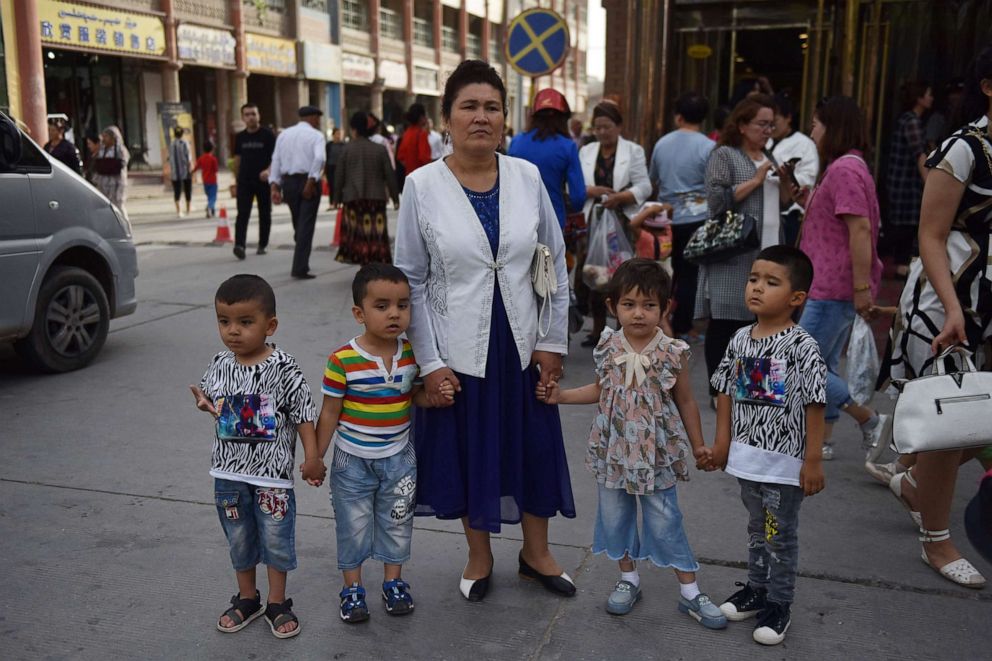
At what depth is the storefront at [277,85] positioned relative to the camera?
29703 mm

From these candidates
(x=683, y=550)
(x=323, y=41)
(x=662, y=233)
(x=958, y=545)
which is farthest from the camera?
(x=323, y=41)

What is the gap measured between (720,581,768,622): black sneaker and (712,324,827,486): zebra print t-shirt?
0.44 m

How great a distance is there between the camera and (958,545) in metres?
3.71

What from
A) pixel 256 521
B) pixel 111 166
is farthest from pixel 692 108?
pixel 111 166

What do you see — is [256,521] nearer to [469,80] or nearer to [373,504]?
[373,504]

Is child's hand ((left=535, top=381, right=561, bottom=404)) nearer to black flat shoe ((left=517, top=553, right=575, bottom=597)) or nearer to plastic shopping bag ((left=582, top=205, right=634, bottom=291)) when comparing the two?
black flat shoe ((left=517, top=553, right=575, bottom=597))

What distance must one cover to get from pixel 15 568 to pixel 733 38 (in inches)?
331

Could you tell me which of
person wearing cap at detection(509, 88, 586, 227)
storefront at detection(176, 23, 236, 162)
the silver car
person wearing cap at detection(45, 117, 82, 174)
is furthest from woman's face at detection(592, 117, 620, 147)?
storefront at detection(176, 23, 236, 162)

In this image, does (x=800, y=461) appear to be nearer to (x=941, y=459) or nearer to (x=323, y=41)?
(x=941, y=459)

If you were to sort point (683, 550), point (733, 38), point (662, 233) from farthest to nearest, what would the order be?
point (733, 38)
point (662, 233)
point (683, 550)

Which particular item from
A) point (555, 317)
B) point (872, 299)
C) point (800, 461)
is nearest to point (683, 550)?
point (800, 461)

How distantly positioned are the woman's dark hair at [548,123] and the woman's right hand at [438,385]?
3.38 meters

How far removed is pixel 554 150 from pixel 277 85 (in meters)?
27.5

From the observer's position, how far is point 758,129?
529 cm
